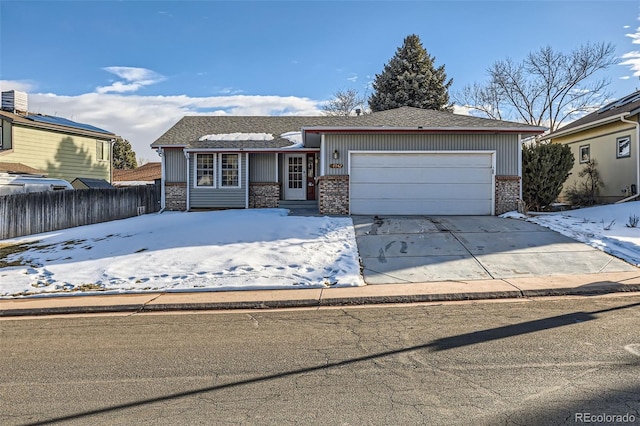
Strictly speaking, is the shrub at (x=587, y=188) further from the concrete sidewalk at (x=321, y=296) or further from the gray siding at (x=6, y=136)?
the gray siding at (x=6, y=136)

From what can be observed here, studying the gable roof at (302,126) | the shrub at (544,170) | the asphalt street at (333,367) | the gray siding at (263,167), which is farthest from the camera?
the gray siding at (263,167)

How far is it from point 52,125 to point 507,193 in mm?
21118

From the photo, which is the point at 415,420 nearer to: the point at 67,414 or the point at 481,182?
the point at 67,414

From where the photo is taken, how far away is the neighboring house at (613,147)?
54.9 feet

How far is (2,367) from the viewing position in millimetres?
4684

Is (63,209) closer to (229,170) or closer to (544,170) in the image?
(229,170)

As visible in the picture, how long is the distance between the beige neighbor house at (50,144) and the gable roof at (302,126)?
6102mm

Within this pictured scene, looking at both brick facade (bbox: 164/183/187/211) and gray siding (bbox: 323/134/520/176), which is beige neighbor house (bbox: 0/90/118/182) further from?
gray siding (bbox: 323/134/520/176)

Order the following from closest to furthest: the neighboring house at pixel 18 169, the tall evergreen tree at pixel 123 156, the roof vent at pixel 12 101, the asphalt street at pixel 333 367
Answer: the asphalt street at pixel 333 367 < the neighboring house at pixel 18 169 < the roof vent at pixel 12 101 < the tall evergreen tree at pixel 123 156

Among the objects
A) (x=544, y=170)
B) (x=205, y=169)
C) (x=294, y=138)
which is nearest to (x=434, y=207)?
(x=544, y=170)

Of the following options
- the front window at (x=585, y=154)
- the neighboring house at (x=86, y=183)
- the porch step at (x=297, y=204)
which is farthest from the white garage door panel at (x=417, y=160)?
the neighboring house at (x=86, y=183)

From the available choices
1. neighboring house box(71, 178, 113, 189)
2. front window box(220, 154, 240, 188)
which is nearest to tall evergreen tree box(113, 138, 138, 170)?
neighboring house box(71, 178, 113, 189)

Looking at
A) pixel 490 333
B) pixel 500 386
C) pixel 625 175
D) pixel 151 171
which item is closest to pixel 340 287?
pixel 490 333

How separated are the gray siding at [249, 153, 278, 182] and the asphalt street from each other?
12.6 m
